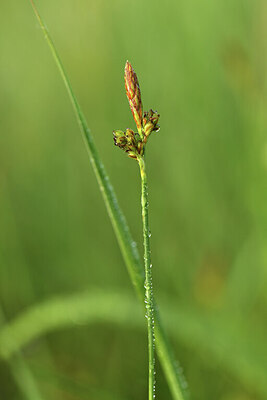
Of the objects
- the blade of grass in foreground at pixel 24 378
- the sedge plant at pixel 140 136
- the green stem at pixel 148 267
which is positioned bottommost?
the blade of grass in foreground at pixel 24 378

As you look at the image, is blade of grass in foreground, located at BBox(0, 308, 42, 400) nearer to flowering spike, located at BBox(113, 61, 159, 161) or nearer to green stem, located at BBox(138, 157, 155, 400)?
green stem, located at BBox(138, 157, 155, 400)

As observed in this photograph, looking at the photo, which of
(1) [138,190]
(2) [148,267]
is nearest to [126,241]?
(2) [148,267]

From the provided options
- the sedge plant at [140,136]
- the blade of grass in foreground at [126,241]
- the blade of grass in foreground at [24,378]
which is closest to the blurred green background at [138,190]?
the blade of grass in foreground at [24,378]

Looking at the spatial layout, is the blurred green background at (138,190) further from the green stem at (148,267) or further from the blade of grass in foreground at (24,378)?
the green stem at (148,267)

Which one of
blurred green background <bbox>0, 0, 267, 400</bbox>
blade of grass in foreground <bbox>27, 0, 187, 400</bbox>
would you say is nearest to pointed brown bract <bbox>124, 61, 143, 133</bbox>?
blade of grass in foreground <bbox>27, 0, 187, 400</bbox>

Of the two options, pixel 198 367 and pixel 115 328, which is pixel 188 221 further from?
pixel 198 367

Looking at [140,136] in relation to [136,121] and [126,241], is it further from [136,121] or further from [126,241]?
[126,241]

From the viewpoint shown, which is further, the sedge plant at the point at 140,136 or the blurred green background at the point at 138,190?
the blurred green background at the point at 138,190

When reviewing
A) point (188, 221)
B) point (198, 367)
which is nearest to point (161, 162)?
point (188, 221)
